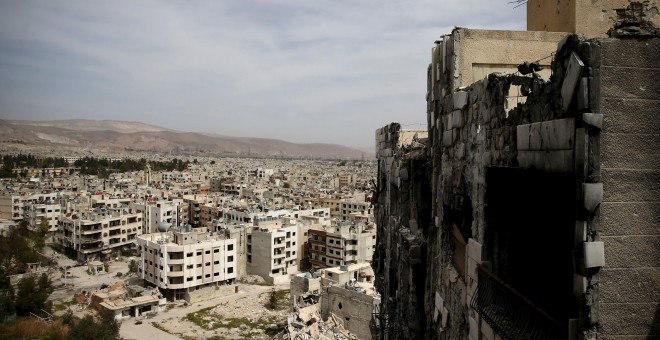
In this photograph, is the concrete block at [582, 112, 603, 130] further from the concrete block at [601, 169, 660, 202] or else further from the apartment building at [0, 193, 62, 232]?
the apartment building at [0, 193, 62, 232]

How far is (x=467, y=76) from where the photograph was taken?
20.5ft

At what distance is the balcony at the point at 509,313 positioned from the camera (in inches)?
140

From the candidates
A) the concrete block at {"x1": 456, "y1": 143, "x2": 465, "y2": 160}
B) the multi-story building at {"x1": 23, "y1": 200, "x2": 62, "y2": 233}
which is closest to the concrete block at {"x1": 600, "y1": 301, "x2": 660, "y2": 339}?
the concrete block at {"x1": 456, "y1": 143, "x2": 465, "y2": 160}

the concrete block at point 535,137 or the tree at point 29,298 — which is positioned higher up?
the concrete block at point 535,137

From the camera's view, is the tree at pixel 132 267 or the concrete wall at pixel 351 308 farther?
the tree at pixel 132 267

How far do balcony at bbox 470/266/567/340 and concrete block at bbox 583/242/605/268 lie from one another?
1.66ft

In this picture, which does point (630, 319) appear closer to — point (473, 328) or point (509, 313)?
point (509, 313)

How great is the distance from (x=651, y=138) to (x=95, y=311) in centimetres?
4042

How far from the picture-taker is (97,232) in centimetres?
5231

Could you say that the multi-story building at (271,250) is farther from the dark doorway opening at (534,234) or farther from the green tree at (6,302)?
the dark doorway opening at (534,234)

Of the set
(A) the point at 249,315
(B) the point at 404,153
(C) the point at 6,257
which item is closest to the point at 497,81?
(B) the point at 404,153

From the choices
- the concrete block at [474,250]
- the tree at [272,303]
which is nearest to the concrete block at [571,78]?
the concrete block at [474,250]

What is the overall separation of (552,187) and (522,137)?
566 millimetres

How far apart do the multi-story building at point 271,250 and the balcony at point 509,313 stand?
41.7 m
